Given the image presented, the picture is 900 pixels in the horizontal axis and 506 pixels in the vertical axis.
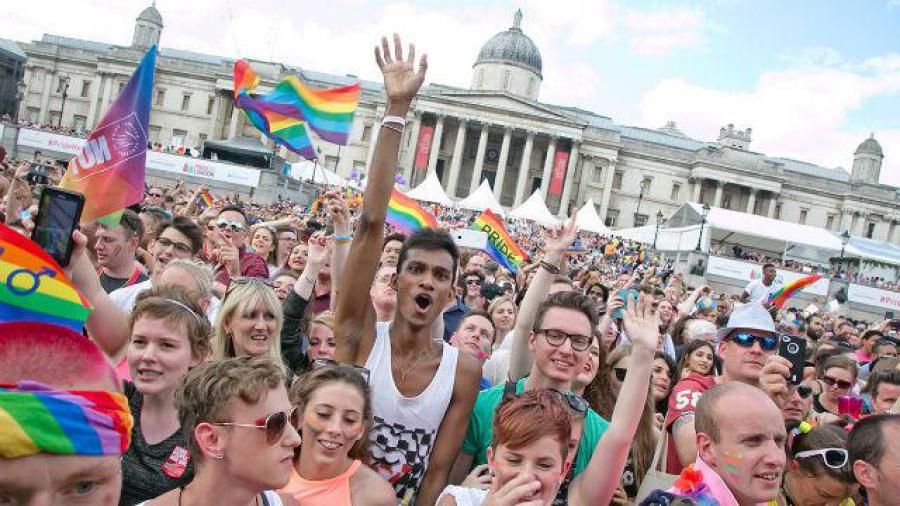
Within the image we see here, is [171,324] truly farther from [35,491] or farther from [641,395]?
A: [641,395]

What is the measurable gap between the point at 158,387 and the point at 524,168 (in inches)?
2428

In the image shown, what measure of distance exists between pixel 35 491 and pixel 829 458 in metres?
3.37

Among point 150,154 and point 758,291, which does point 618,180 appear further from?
point 758,291

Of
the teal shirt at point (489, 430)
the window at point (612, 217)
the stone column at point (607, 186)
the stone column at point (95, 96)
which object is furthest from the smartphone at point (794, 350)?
the stone column at point (95, 96)

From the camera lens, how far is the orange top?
2.66 m

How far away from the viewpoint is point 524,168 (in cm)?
6366

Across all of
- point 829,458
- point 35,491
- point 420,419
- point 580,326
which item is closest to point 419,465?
point 420,419

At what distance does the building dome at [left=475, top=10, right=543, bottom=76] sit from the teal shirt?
69.1 m

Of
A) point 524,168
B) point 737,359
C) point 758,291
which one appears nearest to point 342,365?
point 737,359

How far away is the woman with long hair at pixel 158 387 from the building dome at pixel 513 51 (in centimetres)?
6924

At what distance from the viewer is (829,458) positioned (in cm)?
348

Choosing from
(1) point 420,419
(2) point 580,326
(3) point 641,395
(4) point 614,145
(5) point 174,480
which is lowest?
(5) point 174,480

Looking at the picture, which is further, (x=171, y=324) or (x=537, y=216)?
(x=537, y=216)

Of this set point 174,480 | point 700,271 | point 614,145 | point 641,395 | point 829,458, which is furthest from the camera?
point 614,145
